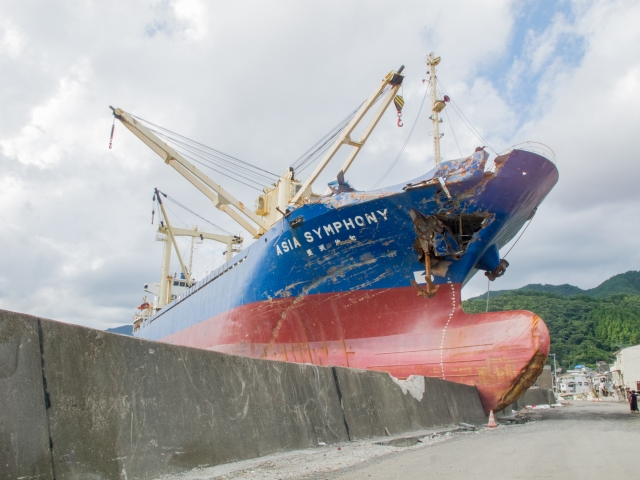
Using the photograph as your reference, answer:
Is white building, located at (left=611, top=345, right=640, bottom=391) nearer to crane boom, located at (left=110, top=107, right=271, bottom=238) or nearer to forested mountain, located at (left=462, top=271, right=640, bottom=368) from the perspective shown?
crane boom, located at (left=110, top=107, right=271, bottom=238)

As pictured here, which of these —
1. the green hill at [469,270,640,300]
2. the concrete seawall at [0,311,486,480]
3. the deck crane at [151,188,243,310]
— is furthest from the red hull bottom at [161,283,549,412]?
the green hill at [469,270,640,300]

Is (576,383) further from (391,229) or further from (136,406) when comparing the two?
(136,406)

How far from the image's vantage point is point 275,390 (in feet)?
15.5

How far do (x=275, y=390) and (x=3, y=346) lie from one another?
2.75m

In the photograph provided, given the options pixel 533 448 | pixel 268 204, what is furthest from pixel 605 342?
pixel 533 448

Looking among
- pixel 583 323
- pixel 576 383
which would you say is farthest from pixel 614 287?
pixel 576 383

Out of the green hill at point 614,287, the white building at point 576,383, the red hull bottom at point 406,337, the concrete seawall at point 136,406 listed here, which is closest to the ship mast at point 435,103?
the red hull bottom at point 406,337

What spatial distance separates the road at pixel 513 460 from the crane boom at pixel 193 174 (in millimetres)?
12780

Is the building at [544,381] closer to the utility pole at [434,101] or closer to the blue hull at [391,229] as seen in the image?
the utility pole at [434,101]

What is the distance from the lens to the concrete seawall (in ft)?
8.41

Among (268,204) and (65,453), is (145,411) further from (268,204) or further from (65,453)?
(268,204)

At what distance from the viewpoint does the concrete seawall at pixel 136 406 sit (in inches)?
101

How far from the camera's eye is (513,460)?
4.57m

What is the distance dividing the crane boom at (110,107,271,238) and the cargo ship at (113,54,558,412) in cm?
429
